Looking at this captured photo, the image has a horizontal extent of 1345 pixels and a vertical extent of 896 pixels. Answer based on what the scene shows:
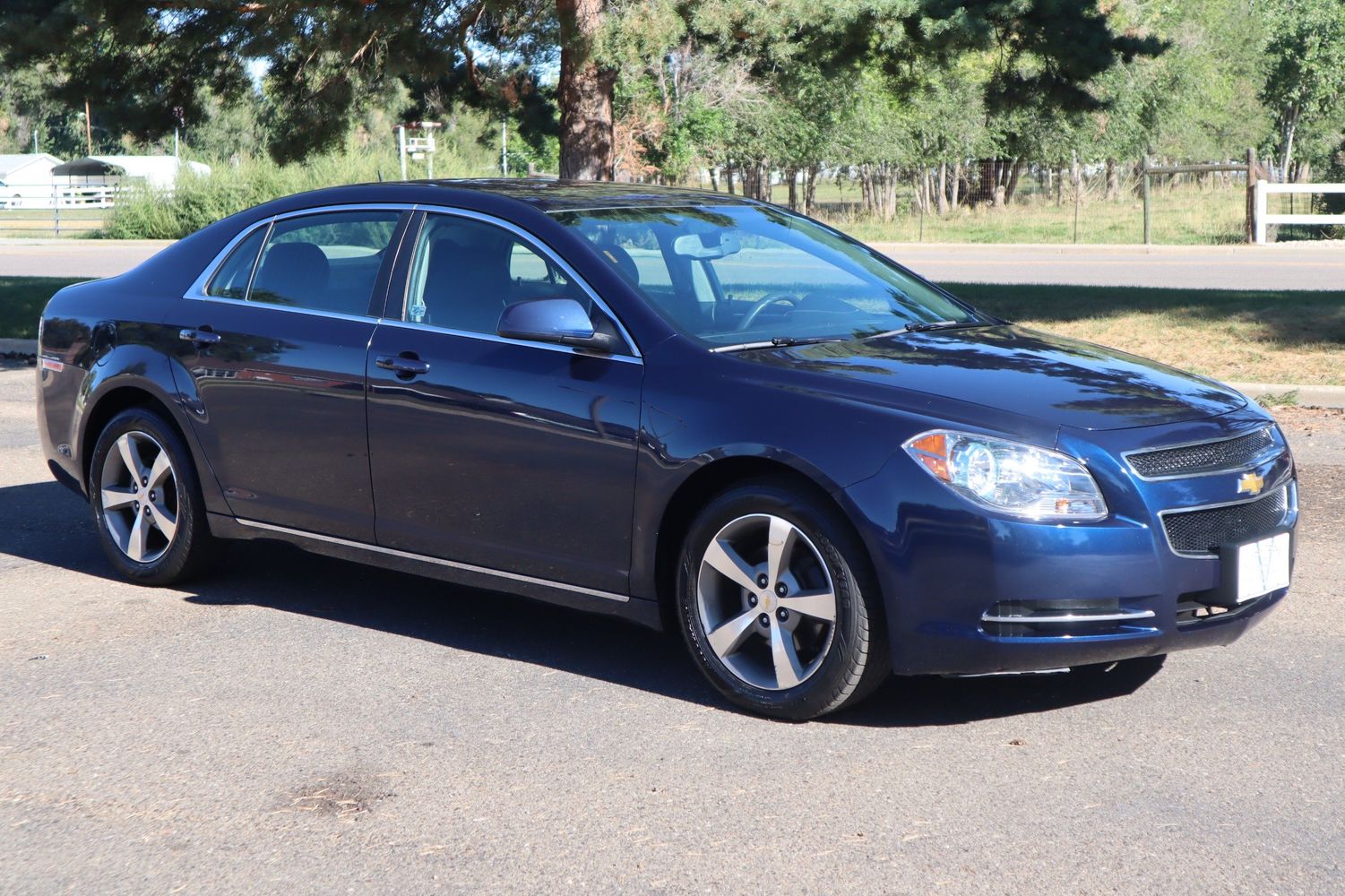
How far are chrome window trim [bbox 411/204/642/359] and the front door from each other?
0.01m

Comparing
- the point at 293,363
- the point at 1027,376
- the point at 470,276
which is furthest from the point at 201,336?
the point at 1027,376

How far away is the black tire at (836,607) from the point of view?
4516mm

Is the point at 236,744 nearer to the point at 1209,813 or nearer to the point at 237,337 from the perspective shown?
the point at 237,337

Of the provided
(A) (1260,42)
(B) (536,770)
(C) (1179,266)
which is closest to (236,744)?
(B) (536,770)

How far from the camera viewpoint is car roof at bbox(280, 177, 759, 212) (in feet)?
18.6

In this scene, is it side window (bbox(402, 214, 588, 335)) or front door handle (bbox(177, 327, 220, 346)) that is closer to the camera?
side window (bbox(402, 214, 588, 335))

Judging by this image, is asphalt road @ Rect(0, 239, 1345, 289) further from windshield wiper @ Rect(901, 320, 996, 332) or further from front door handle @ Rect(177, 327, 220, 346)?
front door handle @ Rect(177, 327, 220, 346)

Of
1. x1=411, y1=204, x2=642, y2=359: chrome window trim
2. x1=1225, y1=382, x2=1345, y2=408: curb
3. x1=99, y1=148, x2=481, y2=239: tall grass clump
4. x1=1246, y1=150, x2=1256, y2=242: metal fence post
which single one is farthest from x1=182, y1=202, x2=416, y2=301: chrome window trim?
x1=99, y1=148, x2=481, y2=239: tall grass clump

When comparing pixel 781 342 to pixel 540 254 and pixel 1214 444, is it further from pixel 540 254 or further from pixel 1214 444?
pixel 1214 444

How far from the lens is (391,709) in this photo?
4938 millimetres

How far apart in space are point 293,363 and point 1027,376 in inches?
106

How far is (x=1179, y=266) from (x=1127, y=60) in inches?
373

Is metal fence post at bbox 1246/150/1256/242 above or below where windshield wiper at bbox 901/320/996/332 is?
above

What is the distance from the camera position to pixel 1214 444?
4582 mm
